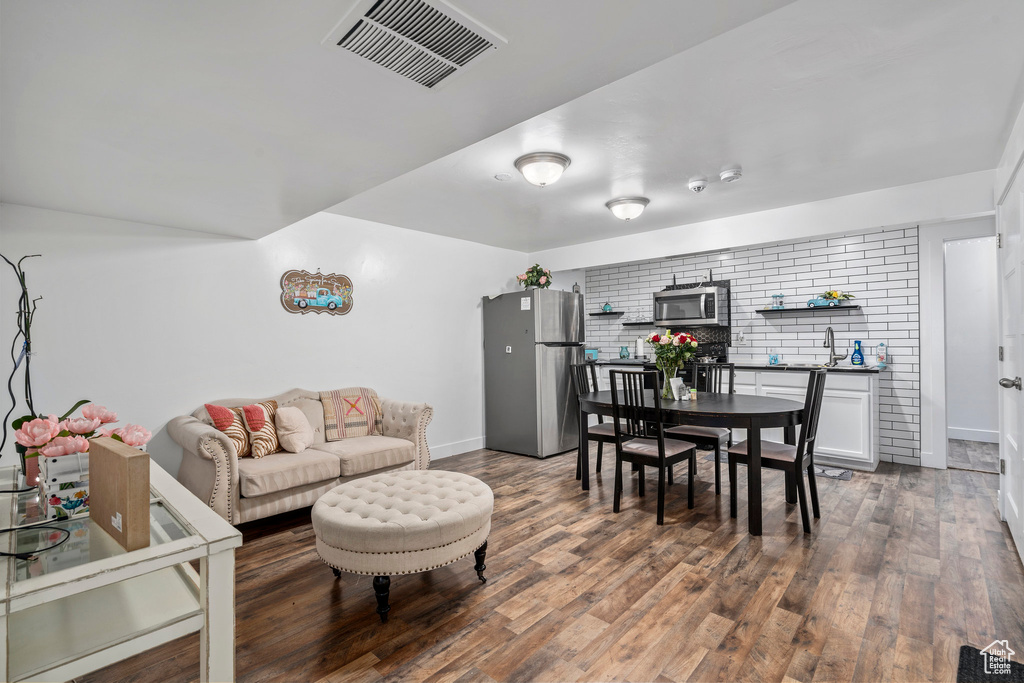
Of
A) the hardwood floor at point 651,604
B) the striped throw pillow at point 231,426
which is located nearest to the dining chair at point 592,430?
the hardwood floor at point 651,604

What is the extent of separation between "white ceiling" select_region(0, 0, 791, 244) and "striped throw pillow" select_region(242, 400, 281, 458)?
5.19 feet

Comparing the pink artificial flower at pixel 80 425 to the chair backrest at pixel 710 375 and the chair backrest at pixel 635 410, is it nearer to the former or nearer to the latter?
the chair backrest at pixel 635 410

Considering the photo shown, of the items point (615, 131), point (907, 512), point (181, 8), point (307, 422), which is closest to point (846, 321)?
point (907, 512)

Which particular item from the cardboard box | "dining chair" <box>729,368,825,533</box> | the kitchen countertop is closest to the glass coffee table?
the cardboard box

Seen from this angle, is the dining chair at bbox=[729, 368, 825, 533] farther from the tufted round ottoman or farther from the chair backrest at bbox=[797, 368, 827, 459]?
the tufted round ottoman

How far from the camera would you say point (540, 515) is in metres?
3.25

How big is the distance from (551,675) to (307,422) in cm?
265

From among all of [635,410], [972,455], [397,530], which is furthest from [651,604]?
[972,455]

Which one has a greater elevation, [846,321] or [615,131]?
[615,131]

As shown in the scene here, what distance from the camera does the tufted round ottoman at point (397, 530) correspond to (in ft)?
6.72

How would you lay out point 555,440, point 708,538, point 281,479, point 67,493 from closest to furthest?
point 67,493
point 708,538
point 281,479
point 555,440

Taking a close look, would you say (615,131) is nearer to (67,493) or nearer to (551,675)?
(551,675)

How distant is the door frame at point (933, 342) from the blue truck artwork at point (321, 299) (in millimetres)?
5288

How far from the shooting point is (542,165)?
2939mm
